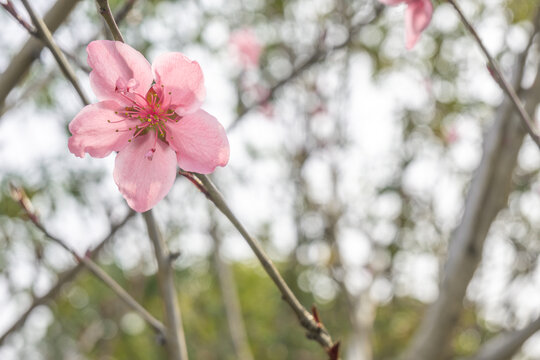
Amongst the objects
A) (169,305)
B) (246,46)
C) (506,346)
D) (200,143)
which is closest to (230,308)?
(506,346)

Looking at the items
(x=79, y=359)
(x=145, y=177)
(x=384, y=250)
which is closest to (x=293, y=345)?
(x=384, y=250)

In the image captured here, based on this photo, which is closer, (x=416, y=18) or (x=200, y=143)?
(x=200, y=143)

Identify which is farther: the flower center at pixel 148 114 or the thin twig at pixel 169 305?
the thin twig at pixel 169 305

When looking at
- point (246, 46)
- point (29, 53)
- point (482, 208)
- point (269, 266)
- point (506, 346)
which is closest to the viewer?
point (269, 266)

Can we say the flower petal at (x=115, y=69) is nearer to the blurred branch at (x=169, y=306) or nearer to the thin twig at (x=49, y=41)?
the thin twig at (x=49, y=41)

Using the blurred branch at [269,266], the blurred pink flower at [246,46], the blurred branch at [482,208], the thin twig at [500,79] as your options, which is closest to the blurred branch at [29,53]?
the blurred branch at [269,266]

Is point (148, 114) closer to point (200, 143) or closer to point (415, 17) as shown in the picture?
point (200, 143)

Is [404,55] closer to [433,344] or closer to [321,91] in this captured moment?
[321,91]
